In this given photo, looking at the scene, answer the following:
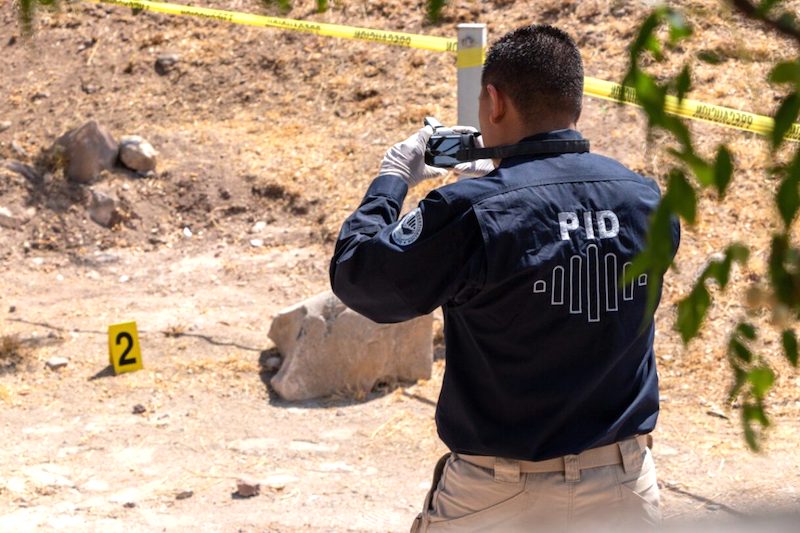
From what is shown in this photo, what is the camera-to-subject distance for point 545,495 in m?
2.57

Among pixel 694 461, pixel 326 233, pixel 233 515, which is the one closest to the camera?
pixel 233 515

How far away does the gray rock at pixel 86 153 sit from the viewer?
28.1ft

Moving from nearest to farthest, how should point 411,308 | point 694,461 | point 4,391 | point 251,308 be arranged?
point 411,308, point 694,461, point 4,391, point 251,308

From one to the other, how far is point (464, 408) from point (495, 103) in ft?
2.38

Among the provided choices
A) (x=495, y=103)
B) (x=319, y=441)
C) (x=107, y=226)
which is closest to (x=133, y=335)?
(x=319, y=441)

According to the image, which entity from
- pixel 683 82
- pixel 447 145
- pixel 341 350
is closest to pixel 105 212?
pixel 341 350

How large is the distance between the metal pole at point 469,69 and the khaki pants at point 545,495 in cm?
345

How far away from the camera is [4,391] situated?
5855 mm

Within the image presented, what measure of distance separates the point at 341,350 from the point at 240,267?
2127 mm

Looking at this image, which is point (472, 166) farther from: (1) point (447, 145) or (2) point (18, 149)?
(2) point (18, 149)

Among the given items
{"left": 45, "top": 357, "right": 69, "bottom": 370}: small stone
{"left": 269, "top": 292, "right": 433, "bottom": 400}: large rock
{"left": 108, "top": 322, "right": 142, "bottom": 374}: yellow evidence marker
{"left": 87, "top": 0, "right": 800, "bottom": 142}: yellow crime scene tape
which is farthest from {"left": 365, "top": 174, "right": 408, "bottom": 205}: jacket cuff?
{"left": 45, "top": 357, "right": 69, "bottom": 370}: small stone

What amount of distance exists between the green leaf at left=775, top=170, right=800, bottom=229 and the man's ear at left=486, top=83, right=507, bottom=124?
151cm

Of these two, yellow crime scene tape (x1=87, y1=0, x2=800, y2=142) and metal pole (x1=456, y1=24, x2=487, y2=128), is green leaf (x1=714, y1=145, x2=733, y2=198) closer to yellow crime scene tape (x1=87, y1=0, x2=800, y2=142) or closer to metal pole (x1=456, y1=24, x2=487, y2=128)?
yellow crime scene tape (x1=87, y1=0, x2=800, y2=142)

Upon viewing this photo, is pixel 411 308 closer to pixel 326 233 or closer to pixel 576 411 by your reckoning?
pixel 576 411
